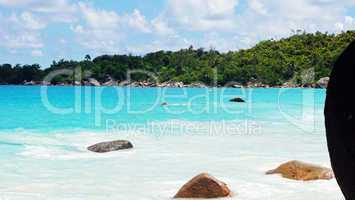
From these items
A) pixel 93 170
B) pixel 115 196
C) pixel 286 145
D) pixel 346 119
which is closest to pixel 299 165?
pixel 115 196

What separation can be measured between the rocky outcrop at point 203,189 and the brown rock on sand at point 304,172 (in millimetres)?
1399

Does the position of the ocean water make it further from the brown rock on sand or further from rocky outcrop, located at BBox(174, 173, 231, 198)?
rocky outcrop, located at BBox(174, 173, 231, 198)

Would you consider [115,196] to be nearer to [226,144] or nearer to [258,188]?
[258,188]

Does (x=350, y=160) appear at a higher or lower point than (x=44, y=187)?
higher

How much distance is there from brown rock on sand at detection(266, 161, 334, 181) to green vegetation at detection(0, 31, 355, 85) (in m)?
65.0

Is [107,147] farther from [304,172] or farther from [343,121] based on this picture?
[343,121]

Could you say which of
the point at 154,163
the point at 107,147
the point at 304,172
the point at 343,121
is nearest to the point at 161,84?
the point at 107,147

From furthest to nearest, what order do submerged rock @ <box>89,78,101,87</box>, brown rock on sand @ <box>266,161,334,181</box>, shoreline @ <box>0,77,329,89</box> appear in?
1. submerged rock @ <box>89,78,101,87</box>
2. shoreline @ <box>0,77,329,89</box>
3. brown rock on sand @ <box>266,161,334,181</box>

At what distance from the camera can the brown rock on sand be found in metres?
6.92

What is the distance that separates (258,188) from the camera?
6.86m

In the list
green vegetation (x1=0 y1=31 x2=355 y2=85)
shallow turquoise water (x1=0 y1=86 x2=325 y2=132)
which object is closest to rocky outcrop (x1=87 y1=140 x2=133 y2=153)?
shallow turquoise water (x1=0 y1=86 x2=325 y2=132)

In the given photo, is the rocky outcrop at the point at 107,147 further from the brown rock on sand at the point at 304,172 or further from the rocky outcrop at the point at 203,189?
the rocky outcrop at the point at 203,189

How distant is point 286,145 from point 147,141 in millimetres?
3365

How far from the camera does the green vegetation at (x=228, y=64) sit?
247 ft
